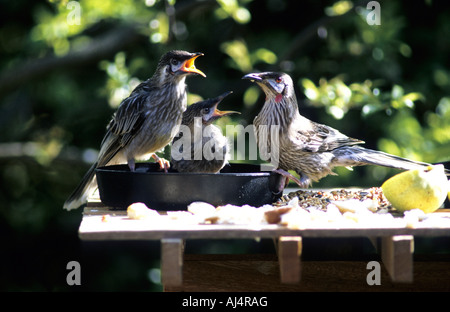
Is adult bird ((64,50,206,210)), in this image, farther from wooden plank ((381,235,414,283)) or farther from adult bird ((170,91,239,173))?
wooden plank ((381,235,414,283))

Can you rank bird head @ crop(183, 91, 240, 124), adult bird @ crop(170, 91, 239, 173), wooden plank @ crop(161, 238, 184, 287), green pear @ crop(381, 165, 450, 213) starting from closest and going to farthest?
1. wooden plank @ crop(161, 238, 184, 287)
2. green pear @ crop(381, 165, 450, 213)
3. adult bird @ crop(170, 91, 239, 173)
4. bird head @ crop(183, 91, 240, 124)

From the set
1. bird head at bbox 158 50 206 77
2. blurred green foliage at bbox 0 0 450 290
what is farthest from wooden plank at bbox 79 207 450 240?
blurred green foliage at bbox 0 0 450 290

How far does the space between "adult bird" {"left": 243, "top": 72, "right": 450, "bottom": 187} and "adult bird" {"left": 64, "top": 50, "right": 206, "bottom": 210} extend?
0.52m

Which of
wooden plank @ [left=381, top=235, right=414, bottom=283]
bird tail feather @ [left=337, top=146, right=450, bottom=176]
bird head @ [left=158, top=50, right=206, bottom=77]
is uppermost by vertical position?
bird head @ [left=158, top=50, right=206, bottom=77]

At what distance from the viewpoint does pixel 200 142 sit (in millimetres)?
4359

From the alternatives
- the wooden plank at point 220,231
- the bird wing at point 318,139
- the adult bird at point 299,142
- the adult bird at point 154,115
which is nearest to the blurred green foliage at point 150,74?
the bird wing at point 318,139

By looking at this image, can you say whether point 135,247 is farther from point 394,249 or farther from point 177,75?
point 394,249

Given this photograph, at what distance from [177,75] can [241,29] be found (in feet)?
7.85

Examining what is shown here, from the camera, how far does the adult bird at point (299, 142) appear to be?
14.8 feet

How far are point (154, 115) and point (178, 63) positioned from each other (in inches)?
14.7

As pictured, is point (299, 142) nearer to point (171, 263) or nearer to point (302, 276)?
point (302, 276)

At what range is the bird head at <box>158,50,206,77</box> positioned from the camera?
4109mm

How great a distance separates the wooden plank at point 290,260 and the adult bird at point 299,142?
1766 mm

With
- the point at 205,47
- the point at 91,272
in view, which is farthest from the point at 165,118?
the point at 91,272
